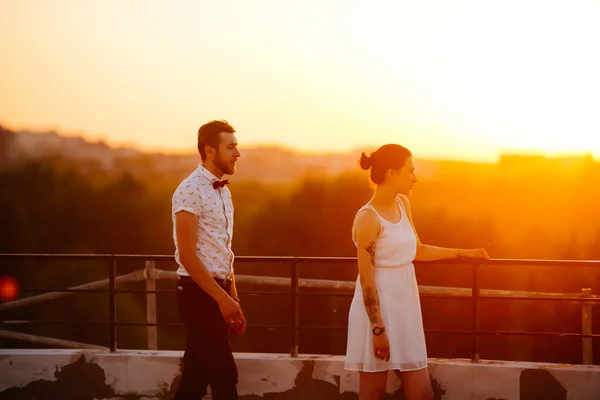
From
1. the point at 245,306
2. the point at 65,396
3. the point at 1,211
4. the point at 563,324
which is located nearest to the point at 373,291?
the point at 65,396

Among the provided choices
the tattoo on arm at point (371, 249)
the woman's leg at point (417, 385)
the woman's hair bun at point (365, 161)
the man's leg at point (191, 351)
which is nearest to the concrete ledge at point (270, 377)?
the woman's leg at point (417, 385)

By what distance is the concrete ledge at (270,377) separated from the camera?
581cm

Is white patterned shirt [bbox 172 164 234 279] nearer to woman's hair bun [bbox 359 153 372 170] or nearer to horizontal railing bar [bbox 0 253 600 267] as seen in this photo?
woman's hair bun [bbox 359 153 372 170]

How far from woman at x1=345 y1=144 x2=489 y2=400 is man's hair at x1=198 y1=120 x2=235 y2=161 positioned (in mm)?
694

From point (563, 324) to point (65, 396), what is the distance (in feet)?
63.7

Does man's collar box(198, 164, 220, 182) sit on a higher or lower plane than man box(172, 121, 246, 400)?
higher

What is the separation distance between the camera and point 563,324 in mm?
23484

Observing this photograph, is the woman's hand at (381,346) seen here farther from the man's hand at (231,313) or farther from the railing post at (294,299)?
the railing post at (294,299)

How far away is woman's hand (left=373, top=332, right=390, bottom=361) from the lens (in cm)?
420

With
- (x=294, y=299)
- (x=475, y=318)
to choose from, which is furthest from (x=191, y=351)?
(x=475, y=318)

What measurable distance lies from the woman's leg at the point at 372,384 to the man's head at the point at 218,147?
Result: 119 cm

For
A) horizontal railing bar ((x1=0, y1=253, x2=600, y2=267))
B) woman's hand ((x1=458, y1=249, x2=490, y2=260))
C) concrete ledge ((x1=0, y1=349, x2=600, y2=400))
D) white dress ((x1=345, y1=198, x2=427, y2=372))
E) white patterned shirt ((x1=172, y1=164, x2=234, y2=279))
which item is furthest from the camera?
concrete ledge ((x1=0, y1=349, x2=600, y2=400))

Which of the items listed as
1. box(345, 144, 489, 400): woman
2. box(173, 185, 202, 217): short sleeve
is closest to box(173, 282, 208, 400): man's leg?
box(173, 185, 202, 217): short sleeve

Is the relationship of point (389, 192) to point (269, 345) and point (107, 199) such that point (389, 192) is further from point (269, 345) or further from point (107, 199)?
point (107, 199)
